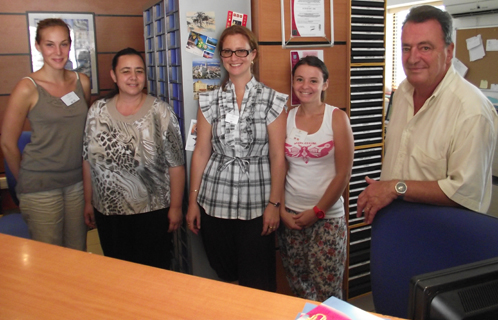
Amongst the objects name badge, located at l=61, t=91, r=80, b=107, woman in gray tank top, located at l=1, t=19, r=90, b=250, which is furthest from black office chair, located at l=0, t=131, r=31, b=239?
name badge, located at l=61, t=91, r=80, b=107

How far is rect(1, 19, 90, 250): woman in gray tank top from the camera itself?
209 centimetres

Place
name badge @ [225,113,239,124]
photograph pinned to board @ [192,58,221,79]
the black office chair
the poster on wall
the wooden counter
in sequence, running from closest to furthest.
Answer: the wooden counter
name badge @ [225,113,239,124]
photograph pinned to board @ [192,58,221,79]
the black office chair
the poster on wall

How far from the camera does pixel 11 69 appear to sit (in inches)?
134

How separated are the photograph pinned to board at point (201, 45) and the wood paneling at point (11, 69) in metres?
2.00

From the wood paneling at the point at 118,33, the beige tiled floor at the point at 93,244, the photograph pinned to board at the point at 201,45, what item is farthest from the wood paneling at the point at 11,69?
the photograph pinned to board at the point at 201,45

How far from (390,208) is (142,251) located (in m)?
1.48

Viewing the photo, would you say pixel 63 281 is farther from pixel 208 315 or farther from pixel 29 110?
pixel 29 110

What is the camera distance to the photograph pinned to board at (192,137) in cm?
226

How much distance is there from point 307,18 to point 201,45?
26.2 inches

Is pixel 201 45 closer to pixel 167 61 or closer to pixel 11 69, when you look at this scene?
pixel 167 61

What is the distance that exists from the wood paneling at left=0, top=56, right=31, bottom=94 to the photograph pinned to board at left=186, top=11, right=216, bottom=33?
2.01 m

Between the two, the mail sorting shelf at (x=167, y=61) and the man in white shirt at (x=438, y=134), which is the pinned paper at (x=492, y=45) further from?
the mail sorting shelf at (x=167, y=61)

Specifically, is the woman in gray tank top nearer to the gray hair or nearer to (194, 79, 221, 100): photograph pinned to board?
(194, 79, 221, 100): photograph pinned to board

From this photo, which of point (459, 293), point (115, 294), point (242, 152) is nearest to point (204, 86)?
point (242, 152)
